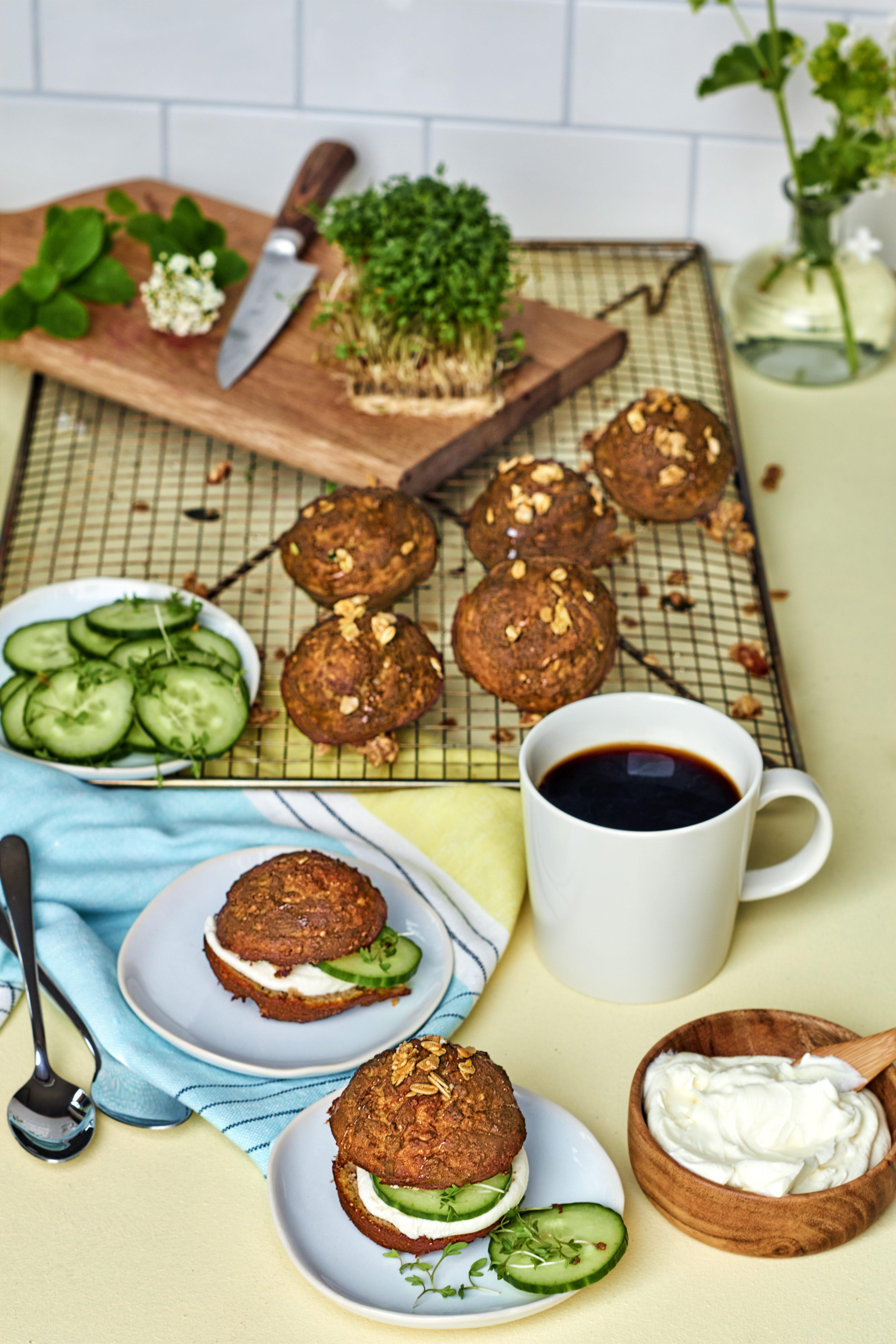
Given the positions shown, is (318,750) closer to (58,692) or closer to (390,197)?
(58,692)

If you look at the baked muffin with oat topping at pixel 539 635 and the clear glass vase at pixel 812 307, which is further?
the clear glass vase at pixel 812 307

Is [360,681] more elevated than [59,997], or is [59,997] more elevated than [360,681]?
[360,681]

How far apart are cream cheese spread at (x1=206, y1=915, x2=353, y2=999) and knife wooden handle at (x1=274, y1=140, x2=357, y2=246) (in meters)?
1.11

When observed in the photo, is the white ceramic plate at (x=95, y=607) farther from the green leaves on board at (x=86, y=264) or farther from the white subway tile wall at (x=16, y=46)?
the white subway tile wall at (x=16, y=46)

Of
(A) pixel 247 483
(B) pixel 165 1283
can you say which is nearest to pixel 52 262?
(A) pixel 247 483

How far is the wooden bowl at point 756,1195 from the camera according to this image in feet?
2.52

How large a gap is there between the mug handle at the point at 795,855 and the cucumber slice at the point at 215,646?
1.67 feet

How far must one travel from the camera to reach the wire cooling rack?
1.21 meters

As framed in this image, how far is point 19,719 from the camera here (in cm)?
117

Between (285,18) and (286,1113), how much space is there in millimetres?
1627

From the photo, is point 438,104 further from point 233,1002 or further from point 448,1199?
point 448,1199

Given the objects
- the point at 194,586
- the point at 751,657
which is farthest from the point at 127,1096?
the point at 751,657

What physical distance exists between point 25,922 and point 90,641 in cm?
34

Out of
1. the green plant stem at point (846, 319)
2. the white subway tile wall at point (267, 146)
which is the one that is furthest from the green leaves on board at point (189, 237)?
the green plant stem at point (846, 319)
